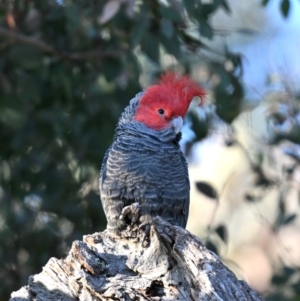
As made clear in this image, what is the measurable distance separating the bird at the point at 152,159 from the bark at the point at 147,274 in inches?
16.3

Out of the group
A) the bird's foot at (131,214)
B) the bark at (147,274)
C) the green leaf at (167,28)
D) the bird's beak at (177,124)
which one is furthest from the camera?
the bird's beak at (177,124)

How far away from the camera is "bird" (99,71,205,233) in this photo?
3.70 meters

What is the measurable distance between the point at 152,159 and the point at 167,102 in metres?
0.36

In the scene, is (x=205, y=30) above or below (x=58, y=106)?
below

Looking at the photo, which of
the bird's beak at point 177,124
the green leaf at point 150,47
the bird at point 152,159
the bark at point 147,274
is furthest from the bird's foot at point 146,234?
the green leaf at point 150,47

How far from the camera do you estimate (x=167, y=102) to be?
3.93m

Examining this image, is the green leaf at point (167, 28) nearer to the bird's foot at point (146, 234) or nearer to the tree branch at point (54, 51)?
the tree branch at point (54, 51)

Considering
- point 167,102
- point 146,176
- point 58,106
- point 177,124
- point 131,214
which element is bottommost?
point 131,214

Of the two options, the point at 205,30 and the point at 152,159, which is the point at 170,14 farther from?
the point at 152,159

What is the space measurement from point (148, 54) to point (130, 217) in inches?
37.6

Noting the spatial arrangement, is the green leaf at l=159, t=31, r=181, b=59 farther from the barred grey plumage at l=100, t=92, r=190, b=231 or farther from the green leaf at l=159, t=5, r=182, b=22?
the barred grey plumage at l=100, t=92, r=190, b=231

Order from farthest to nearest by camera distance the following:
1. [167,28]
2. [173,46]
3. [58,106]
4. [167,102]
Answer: [58,106]
[167,102]
[173,46]
[167,28]

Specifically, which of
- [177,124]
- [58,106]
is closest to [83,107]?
[58,106]

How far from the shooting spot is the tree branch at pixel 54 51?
402 centimetres
